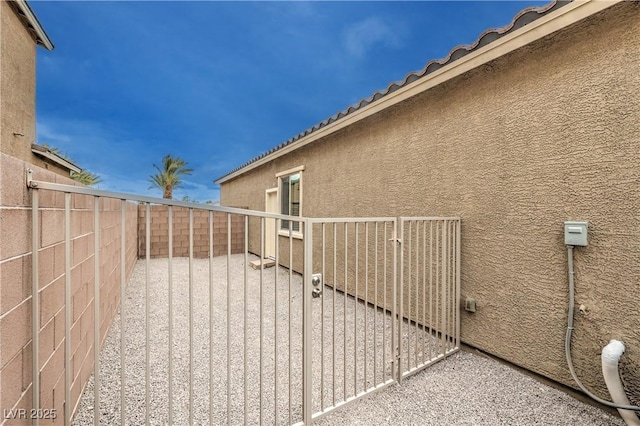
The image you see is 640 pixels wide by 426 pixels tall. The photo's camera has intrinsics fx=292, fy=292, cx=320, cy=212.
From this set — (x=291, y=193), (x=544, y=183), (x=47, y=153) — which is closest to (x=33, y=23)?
(x=47, y=153)

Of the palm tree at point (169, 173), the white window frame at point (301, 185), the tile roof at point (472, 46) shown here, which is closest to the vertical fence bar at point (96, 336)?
the tile roof at point (472, 46)

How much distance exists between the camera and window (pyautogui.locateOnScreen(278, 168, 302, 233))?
318 inches

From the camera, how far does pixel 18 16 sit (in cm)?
693

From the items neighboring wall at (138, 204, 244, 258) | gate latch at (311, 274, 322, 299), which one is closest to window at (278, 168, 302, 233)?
neighboring wall at (138, 204, 244, 258)

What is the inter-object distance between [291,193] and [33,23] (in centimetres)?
774

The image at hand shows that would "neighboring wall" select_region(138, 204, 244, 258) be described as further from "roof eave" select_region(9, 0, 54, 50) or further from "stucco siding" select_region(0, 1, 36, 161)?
"roof eave" select_region(9, 0, 54, 50)

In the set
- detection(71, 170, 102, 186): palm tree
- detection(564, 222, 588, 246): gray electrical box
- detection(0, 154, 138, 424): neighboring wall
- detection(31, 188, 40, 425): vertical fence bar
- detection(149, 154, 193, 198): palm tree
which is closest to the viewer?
detection(0, 154, 138, 424): neighboring wall

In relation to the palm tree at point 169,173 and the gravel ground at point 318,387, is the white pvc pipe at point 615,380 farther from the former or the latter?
the palm tree at point 169,173

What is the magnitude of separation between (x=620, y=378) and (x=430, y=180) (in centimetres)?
278

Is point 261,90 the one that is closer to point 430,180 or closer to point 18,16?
point 18,16

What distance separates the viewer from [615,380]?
96.2 inches

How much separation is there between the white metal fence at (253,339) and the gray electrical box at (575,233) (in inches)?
44.8

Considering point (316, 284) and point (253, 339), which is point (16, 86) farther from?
point (316, 284)

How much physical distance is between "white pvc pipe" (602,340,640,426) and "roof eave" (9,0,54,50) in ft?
37.6
